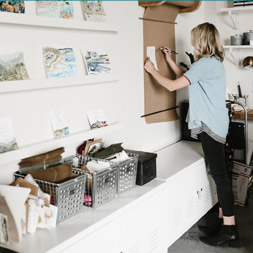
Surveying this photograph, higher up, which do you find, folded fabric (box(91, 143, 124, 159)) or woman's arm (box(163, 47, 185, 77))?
woman's arm (box(163, 47, 185, 77))

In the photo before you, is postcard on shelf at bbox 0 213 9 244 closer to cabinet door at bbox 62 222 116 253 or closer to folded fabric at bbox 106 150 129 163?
cabinet door at bbox 62 222 116 253

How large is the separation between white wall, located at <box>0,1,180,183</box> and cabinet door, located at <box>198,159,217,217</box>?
48 centimetres

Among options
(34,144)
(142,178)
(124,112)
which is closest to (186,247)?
(142,178)

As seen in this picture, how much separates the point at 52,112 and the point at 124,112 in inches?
30.6

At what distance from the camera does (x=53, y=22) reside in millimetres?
2191

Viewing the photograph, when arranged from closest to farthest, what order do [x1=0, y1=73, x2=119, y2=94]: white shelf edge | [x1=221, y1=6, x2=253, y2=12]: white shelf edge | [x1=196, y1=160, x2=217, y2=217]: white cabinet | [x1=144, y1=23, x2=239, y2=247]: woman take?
[x1=0, y1=73, x2=119, y2=94]: white shelf edge, [x1=144, y1=23, x2=239, y2=247]: woman, [x1=196, y1=160, x2=217, y2=217]: white cabinet, [x1=221, y1=6, x2=253, y2=12]: white shelf edge

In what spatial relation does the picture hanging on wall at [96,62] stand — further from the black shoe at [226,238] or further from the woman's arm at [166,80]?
the black shoe at [226,238]

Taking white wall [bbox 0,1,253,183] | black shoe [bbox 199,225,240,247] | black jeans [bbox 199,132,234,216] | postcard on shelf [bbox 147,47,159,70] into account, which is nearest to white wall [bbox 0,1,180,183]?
white wall [bbox 0,1,253,183]

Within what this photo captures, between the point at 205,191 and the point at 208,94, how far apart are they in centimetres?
92

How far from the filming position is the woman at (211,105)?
296cm

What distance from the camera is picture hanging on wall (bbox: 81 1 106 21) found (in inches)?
98.1

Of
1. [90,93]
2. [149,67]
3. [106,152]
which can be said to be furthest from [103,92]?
[149,67]

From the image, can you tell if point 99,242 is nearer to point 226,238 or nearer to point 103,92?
point 103,92

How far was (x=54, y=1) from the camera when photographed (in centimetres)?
227
